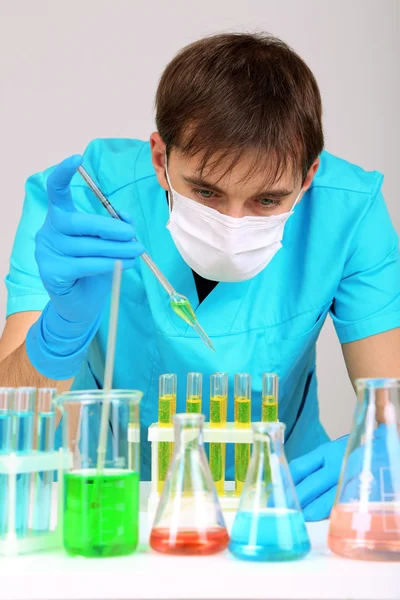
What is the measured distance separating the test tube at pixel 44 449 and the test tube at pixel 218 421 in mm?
386

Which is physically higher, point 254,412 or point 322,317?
point 322,317

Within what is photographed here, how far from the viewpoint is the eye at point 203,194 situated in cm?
161

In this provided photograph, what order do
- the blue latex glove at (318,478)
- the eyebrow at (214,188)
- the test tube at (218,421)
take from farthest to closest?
the eyebrow at (214,188) < the test tube at (218,421) < the blue latex glove at (318,478)

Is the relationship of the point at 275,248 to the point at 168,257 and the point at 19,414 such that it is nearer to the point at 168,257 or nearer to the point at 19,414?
the point at 168,257

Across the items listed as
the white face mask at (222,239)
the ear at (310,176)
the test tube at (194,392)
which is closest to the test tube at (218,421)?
the test tube at (194,392)

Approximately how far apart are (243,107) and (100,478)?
2.80 feet

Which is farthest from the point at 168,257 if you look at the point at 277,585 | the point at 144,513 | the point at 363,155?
the point at 363,155

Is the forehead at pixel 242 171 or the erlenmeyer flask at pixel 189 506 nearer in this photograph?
the erlenmeyer flask at pixel 189 506

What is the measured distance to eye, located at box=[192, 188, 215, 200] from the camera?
1.61 m

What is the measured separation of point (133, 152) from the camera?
195cm

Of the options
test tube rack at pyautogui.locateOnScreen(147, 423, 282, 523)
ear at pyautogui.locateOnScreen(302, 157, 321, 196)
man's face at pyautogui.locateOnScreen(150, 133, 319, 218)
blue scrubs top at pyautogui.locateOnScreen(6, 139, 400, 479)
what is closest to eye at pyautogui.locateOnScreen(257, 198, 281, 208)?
man's face at pyautogui.locateOnScreen(150, 133, 319, 218)

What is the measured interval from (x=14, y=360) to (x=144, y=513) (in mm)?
568

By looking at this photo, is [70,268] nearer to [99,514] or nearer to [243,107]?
[243,107]

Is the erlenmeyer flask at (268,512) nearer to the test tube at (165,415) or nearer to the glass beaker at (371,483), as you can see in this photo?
the glass beaker at (371,483)
